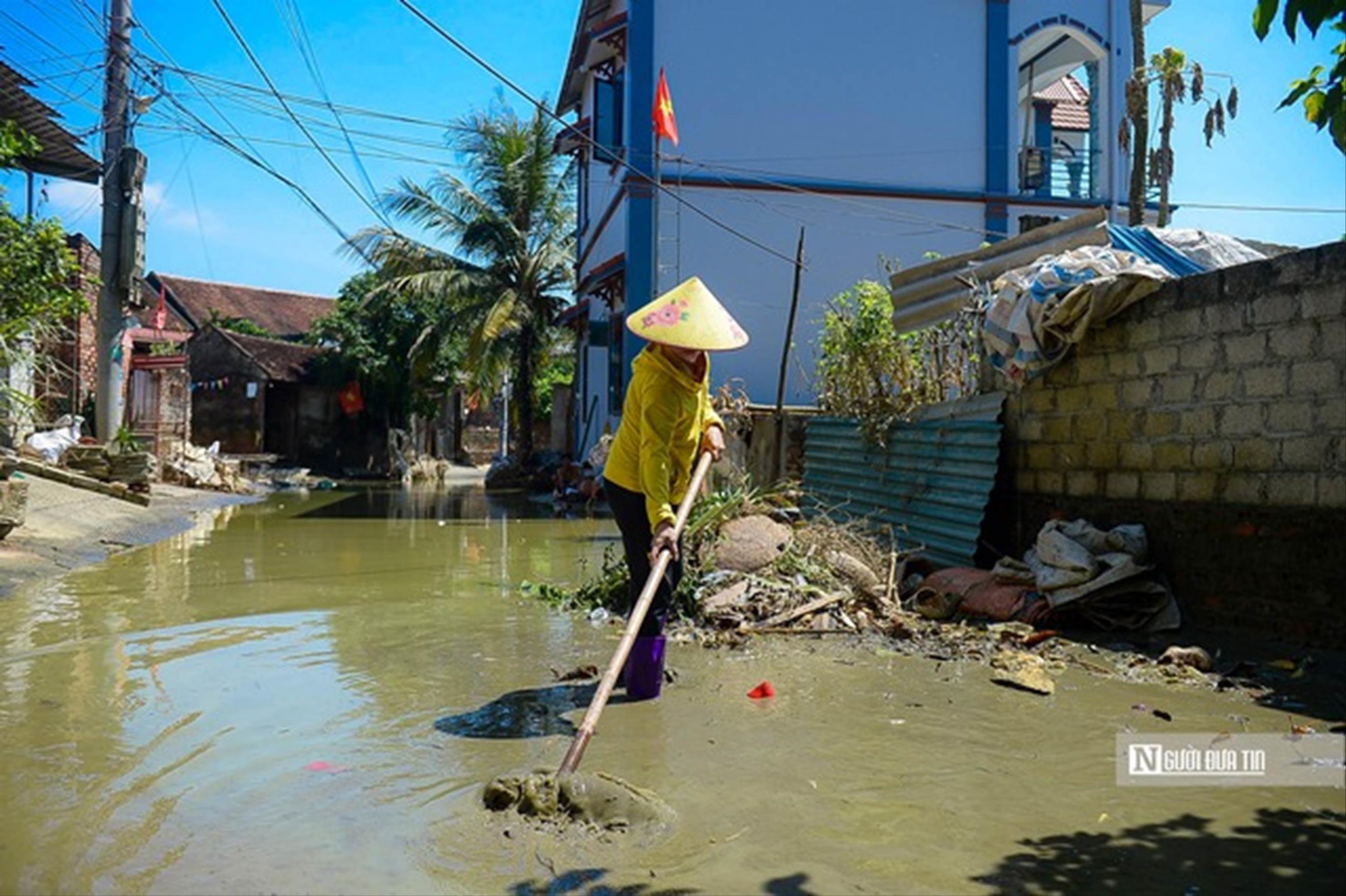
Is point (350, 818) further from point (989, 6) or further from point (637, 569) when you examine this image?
point (989, 6)

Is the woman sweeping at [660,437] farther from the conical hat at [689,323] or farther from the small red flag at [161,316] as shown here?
the small red flag at [161,316]

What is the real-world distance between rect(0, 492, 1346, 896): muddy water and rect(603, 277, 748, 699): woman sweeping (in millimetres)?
418

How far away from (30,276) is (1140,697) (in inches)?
389

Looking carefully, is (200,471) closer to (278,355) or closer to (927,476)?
(278,355)

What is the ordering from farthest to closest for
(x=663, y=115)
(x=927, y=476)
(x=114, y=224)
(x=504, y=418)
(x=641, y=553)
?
(x=504, y=418), (x=114, y=224), (x=663, y=115), (x=927, y=476), (x=641, y=553)

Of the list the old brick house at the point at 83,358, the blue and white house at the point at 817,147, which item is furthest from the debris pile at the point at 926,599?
the old brick house at the point at 83,358

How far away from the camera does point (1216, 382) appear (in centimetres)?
531

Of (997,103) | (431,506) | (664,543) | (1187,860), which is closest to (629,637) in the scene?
(664,543)

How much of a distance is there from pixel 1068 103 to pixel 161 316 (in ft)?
72.7

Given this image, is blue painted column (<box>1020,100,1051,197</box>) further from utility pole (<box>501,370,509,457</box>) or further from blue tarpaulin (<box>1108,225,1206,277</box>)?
utility pole (<box>501,370,509,457</box>)

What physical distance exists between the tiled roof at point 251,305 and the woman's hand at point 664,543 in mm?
31068

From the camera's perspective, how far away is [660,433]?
4109mm

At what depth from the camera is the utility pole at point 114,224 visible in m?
13.2

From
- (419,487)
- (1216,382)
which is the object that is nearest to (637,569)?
(1216,382)
